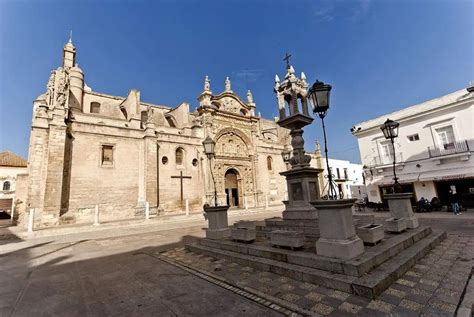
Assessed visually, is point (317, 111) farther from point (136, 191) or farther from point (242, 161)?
point (242, 161)

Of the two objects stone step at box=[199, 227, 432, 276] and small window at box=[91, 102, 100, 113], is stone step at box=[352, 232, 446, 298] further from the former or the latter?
small window at box=[91, 102, 100, 113]

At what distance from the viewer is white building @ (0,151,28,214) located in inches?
1086

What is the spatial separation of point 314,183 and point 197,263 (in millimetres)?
3908

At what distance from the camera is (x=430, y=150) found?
49.5 feet

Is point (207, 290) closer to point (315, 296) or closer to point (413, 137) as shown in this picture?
point (315, 296)

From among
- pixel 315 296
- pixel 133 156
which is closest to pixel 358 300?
pixel 315 296

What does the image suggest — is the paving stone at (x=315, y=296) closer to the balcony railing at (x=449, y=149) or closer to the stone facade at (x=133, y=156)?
the stone facade at (x=133, y=156)

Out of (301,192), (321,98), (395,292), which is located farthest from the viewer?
(301,192)

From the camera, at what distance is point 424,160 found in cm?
1525

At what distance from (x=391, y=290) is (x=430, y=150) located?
16.6m

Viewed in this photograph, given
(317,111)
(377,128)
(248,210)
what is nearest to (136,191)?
(248,210)

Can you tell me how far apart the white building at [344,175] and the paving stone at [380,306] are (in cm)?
2984

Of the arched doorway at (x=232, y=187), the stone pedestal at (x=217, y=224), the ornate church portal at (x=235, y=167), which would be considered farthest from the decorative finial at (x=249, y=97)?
the stone pedestal at (x=217, y=224)

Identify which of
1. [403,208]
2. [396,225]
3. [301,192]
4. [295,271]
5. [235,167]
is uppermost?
[235,167]
